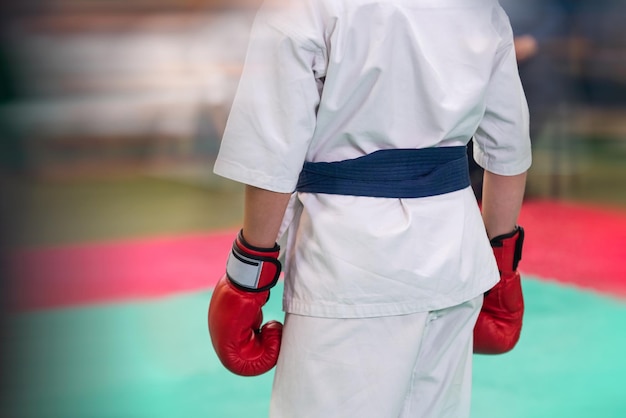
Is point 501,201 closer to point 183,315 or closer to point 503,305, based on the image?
point 503,305

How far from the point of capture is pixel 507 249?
1.28 m

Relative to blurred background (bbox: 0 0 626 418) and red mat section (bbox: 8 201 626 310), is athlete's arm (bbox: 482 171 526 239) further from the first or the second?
red mat section (bbox: 8 201 626 310)

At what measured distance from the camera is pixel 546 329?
2.26 meters

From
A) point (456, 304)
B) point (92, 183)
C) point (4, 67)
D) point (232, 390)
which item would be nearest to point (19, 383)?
point (4, 67)

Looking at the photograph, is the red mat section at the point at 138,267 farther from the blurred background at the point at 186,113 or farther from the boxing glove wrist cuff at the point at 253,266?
the boxing glove wrist cuff at the point at 253,266

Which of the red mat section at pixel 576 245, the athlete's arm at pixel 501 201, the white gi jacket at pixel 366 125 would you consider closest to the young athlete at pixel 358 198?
the white gi jacket at pixel 366 125

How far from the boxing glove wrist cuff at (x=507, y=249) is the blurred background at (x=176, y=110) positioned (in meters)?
0.59

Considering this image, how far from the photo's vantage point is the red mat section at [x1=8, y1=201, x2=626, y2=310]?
101 inches

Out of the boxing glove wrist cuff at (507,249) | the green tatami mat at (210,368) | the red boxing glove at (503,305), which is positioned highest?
the boxing glove wrist cuff at (507,249)

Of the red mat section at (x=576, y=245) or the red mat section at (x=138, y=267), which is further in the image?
the red mat section at (x=576, y=245)

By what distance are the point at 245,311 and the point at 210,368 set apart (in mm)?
976

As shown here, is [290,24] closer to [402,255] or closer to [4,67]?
[402,255]

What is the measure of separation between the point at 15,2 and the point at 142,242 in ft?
7.96

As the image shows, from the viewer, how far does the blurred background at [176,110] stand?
4.08ft
